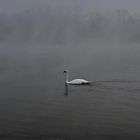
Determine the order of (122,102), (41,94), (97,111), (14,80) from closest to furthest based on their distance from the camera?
(97,111) < (122,102) < (41,94) < (14,80)

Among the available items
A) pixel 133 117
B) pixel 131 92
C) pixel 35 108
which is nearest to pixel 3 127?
pixel 35 108

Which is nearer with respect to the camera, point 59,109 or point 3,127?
point 3,127

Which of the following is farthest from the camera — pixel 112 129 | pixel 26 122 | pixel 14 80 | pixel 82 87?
pixel 14 80

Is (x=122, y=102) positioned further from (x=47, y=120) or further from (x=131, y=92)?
(x=47, y=120)

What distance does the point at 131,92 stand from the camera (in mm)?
37000

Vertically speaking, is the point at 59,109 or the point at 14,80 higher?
the point at 14,80

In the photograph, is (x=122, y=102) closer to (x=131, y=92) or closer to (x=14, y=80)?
(x=131, y=92)

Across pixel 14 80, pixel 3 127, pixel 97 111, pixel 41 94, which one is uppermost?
pixel 14 80

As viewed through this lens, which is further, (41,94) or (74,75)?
(74,75)

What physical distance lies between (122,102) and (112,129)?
819cm

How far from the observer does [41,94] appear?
36969 mm

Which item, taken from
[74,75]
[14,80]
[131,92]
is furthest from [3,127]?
[74,75]

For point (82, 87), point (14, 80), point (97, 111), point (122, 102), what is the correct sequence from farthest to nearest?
point (14, 80) < point (82, 87) < point (122, 102) < point (97, 111)

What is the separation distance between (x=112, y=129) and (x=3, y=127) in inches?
267
